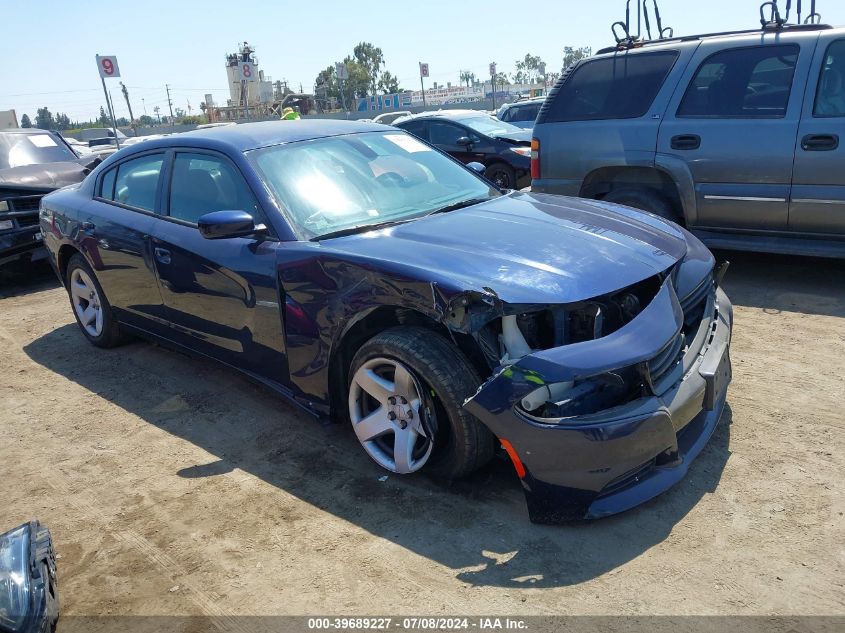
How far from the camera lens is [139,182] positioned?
15.1ft

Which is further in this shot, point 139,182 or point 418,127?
point 418,127

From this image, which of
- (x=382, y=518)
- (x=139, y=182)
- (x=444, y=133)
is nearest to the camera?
(x=382, y=518)

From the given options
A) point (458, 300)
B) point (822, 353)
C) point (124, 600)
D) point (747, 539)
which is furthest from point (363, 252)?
point (822, 353)

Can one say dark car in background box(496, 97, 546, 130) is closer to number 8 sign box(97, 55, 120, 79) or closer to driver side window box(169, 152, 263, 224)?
number 8 sign box(97, 55, 120, 79)

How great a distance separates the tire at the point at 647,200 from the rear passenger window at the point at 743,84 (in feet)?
2.24

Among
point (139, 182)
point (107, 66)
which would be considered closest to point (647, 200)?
point (139, 182)

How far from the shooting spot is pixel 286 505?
3111 mm

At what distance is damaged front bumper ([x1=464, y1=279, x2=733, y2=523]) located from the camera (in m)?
2.55

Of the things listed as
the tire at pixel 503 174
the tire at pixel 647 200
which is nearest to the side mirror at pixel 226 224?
the tire at pixel 647 200

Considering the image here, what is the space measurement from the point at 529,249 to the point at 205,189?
2.06m

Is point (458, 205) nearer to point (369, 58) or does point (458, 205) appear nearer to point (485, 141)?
point (485, 141)

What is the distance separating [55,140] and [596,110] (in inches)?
315

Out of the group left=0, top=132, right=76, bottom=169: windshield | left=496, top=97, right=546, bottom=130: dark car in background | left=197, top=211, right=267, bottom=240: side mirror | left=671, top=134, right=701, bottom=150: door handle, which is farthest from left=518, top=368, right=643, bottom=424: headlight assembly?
left=496, top=97, right=546, bottom=130: dark car in background

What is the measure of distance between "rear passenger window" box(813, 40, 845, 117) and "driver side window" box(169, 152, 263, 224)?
4.18 metres
